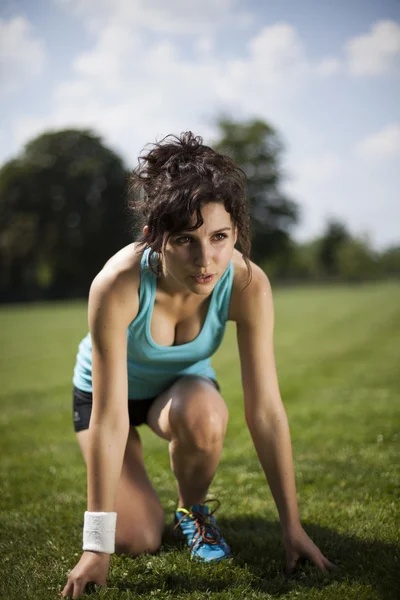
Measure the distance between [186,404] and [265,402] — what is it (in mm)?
388

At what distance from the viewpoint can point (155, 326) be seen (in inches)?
113

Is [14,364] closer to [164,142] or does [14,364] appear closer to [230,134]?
[164,142]

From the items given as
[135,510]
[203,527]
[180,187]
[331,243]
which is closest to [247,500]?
[203,527]

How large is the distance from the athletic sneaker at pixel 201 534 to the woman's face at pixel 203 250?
1231 mm

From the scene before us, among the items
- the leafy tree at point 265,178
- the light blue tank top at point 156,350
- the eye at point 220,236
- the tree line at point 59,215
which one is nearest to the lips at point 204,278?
the eye at point 220,236

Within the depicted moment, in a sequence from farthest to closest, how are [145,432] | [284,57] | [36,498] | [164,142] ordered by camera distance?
[284,57] → [145,432] → [36,498] → [164,142]

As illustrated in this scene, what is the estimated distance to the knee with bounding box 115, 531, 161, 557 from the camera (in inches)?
113

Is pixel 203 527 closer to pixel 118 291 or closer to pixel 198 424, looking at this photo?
pixel 198 424

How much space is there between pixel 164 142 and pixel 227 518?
2.09 m

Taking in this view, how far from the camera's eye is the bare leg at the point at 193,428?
2.88 m

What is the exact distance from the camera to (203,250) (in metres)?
2.36

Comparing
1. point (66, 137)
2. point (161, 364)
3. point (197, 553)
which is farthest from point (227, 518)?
point (66, 137)

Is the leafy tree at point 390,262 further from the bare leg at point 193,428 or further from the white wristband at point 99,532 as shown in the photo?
the white wristband at point 99,532

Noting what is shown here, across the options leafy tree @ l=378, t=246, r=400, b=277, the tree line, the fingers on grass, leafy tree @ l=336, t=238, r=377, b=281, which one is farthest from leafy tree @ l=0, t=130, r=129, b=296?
the fingers on grass
